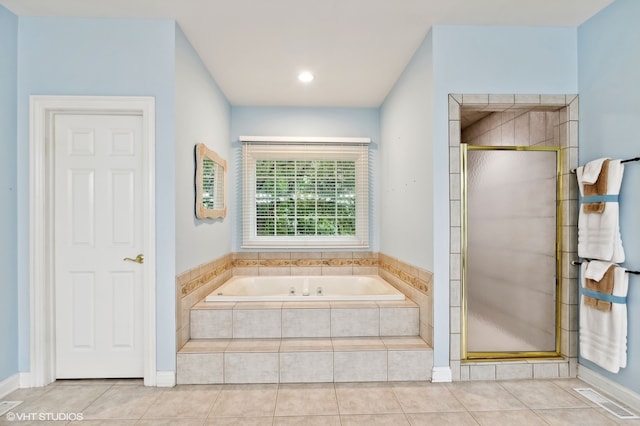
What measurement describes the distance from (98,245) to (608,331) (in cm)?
349

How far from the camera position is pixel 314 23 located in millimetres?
2531

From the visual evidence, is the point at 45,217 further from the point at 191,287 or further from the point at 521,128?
the point at 521,128

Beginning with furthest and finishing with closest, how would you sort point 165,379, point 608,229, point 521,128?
point 521,128, point 165,379, point 608,229

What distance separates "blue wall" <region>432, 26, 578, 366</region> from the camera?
2596 millimetres

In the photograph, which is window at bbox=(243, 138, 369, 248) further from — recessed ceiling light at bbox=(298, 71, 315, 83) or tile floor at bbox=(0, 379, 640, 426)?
tile floor at bbox=(0, 379, 640, 426)

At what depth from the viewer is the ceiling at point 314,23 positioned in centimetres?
234

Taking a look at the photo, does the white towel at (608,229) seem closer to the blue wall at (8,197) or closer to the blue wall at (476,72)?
the blue wall at (476,72)

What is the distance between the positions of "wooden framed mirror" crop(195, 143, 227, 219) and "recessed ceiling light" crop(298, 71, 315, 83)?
1.10m

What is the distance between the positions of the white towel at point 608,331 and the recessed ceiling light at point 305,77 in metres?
2.67

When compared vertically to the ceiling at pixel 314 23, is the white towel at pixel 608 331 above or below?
below

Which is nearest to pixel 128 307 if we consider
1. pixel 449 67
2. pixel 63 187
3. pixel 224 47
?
pixel 63 187

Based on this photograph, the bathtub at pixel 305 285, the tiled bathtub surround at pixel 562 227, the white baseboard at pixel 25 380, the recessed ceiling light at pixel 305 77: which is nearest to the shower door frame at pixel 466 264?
the tiled bathtub surround at pixel 562 227

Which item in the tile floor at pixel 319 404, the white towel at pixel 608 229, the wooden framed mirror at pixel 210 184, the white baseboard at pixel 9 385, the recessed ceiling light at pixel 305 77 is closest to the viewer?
the tile floor at pixel 319 404

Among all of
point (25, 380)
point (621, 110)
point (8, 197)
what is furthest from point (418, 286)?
point (8, 197)
